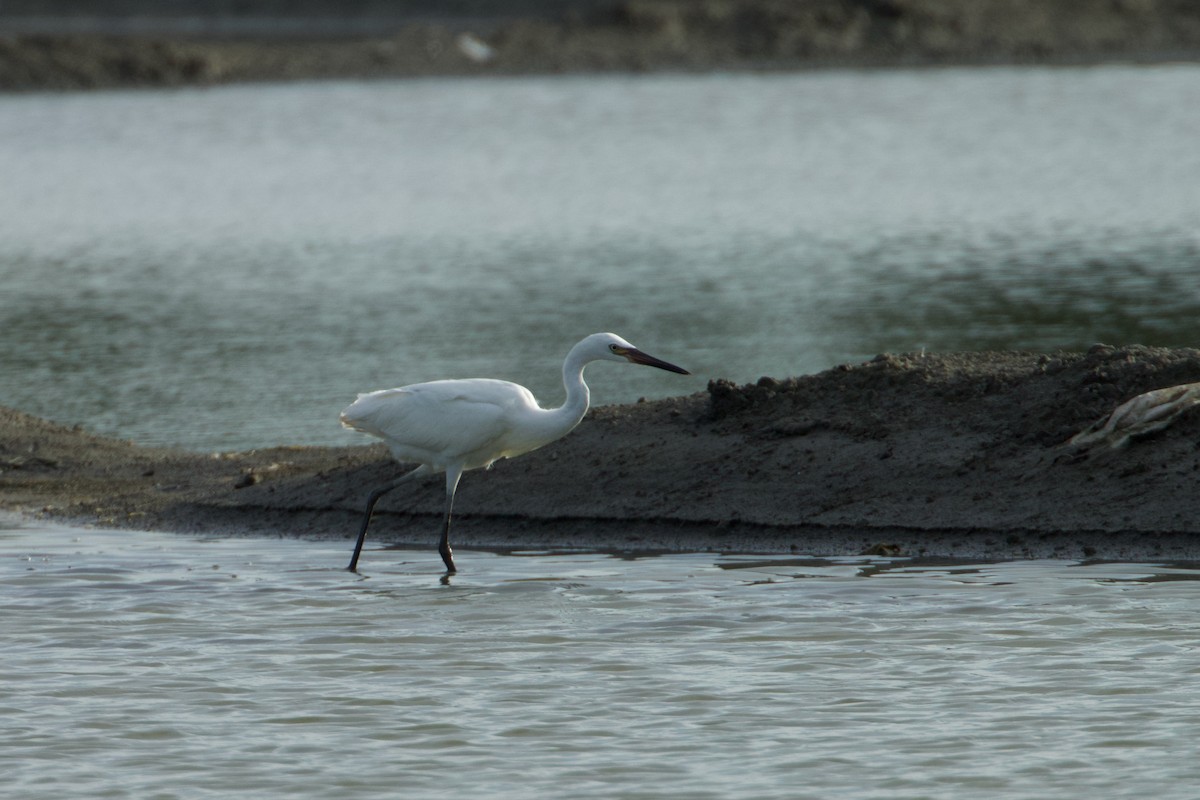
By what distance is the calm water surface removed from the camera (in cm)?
1694

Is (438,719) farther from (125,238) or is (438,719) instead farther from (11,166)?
(11,166)

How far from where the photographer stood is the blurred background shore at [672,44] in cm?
5275

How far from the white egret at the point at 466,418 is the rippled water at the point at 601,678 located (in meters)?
0.58

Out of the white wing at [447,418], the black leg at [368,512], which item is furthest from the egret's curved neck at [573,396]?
the black leg at [368,512]

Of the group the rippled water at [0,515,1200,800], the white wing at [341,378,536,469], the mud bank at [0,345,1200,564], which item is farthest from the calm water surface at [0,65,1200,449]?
the rippled water at [0,515,1200,800]

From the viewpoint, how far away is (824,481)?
33.9ft

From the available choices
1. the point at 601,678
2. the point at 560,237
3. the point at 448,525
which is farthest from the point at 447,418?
the point at 560,237

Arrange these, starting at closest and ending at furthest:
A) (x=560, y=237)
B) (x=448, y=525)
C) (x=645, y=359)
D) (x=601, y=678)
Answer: (x=601, y=678)
(x=448, y=525)
(x=645, y=359)
(x=560, y=237)

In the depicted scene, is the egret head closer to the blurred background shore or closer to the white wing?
→ the white wing

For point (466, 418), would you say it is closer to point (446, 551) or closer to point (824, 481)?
point (446, 551)

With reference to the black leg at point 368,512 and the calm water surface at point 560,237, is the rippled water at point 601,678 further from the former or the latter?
the calm water surface at point 560,237

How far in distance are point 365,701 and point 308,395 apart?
25.6ft

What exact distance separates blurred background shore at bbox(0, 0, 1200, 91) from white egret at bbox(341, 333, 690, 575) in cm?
4341

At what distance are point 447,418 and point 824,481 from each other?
6.94 feet
